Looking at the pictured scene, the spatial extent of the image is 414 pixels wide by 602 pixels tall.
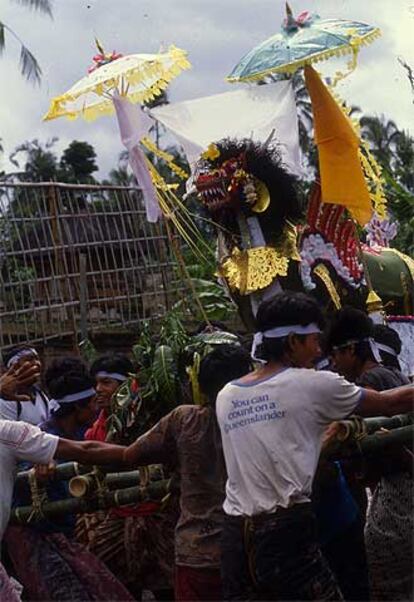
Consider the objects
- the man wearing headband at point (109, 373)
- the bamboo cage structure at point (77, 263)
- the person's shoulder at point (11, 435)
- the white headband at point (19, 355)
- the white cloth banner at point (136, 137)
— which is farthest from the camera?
the bamboo cage structure at point (77, 263)

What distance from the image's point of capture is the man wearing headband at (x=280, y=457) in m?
3.83

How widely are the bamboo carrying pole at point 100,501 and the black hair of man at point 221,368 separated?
57 centimetres

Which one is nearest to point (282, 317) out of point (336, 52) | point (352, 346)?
point (352, 346)

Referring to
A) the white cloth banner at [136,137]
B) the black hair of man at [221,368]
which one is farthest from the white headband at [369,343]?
the white cloth banner at [136,137]

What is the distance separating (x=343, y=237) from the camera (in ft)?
24.2

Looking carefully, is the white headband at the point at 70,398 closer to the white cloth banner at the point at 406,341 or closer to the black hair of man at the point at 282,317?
the black hair of man at the point at 282,317

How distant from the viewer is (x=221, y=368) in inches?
171

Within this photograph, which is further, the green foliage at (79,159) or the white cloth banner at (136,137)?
the green foliage at (79,159)

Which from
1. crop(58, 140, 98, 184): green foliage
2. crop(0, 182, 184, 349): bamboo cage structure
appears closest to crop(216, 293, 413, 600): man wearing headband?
crop(0, 182, 184, 349): bamboo cage structure

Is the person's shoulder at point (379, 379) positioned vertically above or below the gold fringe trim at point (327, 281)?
below

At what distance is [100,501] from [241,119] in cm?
316

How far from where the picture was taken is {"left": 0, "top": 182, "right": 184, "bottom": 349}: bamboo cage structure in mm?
9805

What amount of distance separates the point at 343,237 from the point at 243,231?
64cm

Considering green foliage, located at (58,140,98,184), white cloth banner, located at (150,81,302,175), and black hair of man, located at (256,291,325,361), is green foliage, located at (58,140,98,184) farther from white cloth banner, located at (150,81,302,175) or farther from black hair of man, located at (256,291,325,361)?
black hair of man, located at (256,291,325,361)
